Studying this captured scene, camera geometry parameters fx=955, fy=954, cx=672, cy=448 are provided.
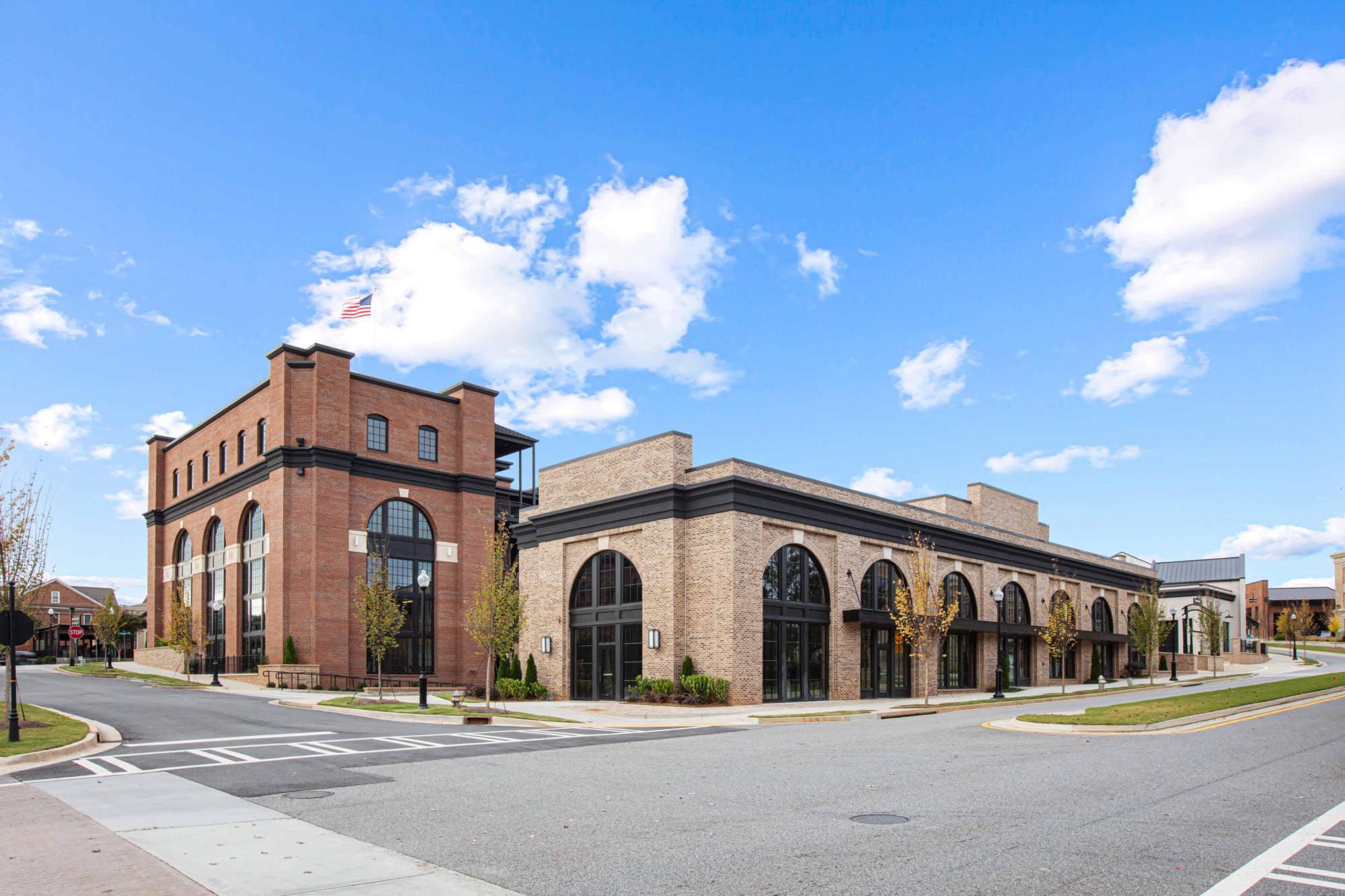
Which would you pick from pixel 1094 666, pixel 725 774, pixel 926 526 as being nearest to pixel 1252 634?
pixel 1094 666

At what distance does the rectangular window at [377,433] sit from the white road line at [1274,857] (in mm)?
49336

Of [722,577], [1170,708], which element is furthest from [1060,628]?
[722,577]

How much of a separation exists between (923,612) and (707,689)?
30.1ft

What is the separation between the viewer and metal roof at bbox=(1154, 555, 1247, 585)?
350 feet

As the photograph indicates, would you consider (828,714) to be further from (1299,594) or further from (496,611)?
(1299,594)

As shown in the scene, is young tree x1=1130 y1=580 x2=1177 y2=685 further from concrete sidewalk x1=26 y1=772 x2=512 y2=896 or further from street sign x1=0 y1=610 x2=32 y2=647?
concrete sidewalk x1=26 y1=772 x2=512 y2=896

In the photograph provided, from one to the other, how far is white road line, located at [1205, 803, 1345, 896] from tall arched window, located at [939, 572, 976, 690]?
32.7 metres

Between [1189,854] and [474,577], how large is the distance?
167ft

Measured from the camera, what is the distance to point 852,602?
37906mm

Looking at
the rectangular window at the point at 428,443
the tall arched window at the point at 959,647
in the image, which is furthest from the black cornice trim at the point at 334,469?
the tall arched window at the point at 959,647

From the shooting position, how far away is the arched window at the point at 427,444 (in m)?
56.0

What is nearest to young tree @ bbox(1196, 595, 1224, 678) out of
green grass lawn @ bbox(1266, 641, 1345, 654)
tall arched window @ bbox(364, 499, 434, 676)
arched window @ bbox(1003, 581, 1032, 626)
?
arched window @ bbox(1003, 581, 1032, 626)

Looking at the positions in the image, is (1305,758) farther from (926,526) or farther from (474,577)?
(474,577)

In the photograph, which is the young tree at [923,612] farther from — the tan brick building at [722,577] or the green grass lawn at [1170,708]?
the green grass lawn at [1170,708]
